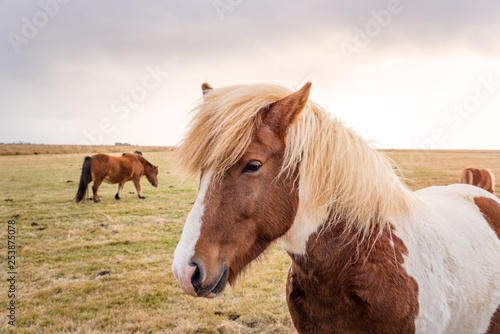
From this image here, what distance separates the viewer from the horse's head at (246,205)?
158 centimetres

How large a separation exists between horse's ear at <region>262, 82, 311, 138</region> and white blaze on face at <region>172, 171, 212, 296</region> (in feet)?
1.59

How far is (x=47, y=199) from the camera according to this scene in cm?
1316

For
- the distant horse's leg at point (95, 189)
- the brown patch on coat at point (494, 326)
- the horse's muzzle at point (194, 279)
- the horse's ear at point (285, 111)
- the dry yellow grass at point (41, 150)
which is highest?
the horse's ear at point (285, 111)

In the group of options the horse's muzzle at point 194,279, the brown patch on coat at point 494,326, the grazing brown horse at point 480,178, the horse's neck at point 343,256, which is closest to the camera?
the horse's muzzle at point 194,279

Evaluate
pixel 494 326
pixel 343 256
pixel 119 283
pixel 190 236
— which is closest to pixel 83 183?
pixel 119 283

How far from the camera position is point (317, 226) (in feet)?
5.84

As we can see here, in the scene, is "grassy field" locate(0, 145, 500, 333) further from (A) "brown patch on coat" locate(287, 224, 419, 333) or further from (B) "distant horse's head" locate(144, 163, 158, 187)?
(B) "distant horse's head" locate(144, 163, 158, 187)

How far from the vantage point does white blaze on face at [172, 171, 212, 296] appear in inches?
58.2

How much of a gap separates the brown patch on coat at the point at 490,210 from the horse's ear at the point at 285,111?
210cm

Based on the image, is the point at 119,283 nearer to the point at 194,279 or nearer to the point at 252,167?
the point at 194,279

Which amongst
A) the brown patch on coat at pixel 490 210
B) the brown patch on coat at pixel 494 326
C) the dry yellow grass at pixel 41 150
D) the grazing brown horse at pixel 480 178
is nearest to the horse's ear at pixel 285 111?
the brown patch on coat at pixel 494 326

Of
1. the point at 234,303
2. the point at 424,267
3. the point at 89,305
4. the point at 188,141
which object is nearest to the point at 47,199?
the point at 89,305

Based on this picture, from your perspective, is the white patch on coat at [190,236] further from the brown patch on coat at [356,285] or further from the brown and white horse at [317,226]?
the brown patch on coat at [356,285]

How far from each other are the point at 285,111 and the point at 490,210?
7.51ft
